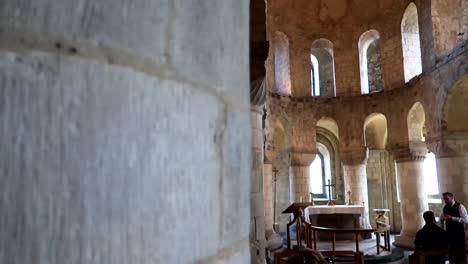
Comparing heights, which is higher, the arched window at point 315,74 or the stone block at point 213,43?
the arched window at point 315,74

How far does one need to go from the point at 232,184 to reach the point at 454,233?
6603 millimetres

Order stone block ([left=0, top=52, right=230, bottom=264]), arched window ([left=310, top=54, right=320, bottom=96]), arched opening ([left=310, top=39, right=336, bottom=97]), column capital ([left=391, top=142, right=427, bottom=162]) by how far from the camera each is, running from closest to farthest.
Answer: stone block ([left=0, top=52, right=230, bottom=264])
column capital ([left=391, top=142, right=427, bottom=162])
arched window ([left=310, top=54, right=320, bottom=96])
arched opening ([left=310, top=39, right=336, bottom=97])

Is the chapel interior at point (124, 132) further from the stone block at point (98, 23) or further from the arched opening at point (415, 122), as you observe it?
the arched opening at point (415, 122)

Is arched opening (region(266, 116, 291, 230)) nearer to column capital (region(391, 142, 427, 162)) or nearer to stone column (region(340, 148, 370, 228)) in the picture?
stone column (region(340, 148, 370, 228))

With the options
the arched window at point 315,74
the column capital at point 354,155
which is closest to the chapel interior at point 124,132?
the column capital at point 354,155

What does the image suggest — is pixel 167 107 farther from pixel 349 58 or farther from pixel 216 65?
pixel 349 58

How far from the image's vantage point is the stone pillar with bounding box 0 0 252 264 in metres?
0.52

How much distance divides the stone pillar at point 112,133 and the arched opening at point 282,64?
11.6m

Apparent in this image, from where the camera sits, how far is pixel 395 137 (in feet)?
35.6

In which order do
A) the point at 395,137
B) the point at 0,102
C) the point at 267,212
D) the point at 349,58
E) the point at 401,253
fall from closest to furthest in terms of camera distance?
1. the point at 0,102
2. the point at 401,253
3. the point at 267,212
4. the point at 395,137
5. the point at 349,58

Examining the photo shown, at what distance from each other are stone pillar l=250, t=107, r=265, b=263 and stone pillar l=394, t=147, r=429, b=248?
273 inches

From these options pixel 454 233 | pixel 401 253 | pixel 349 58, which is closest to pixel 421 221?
pixel 401 253

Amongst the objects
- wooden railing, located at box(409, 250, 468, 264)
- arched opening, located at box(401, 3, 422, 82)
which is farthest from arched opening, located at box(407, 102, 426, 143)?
wooden railing, located at box(409, 250, 468, 264)

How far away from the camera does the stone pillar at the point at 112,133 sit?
0.52 metres
